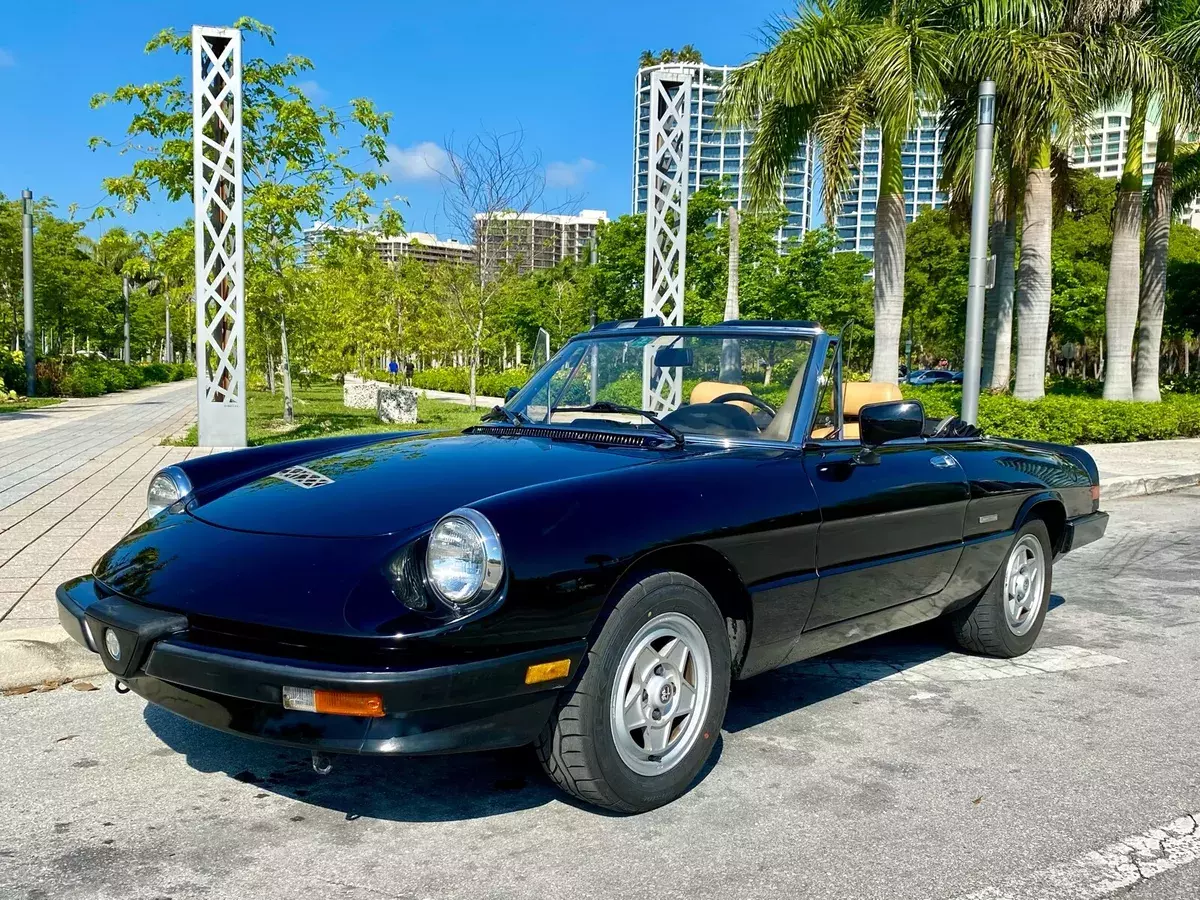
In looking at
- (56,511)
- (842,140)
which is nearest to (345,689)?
(56,511)

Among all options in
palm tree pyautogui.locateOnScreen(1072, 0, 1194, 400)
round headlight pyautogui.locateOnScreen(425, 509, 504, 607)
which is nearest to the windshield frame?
round headlight pyautogui.locateOnScreen(425, 509, 504, 607)

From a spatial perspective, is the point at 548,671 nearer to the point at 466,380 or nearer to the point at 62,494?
the point at 62,494

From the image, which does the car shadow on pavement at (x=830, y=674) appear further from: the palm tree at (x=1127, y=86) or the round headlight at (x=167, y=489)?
the palm tree at (x=1127, y=86)

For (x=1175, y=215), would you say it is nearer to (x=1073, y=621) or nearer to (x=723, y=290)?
(x=723, y=290)

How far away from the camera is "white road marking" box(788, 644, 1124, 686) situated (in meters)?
4.87

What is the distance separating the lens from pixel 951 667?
5.05 meters

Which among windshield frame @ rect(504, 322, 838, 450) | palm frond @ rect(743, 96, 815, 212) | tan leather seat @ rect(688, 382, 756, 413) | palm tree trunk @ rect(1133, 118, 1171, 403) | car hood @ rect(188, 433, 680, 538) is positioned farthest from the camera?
palm tree trunk @ rect(1133, 118, 1171, 403)

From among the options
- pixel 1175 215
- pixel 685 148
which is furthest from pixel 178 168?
pixel 1175 215

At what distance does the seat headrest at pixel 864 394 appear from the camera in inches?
191

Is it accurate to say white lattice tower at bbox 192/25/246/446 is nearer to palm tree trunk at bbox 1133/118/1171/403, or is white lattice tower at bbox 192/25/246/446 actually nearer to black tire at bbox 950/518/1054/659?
black tire at bbox 950/518/1054/659

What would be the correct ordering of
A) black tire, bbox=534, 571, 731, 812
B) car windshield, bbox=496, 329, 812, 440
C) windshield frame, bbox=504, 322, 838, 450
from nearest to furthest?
black tire, bbox=534, 571, 731, 812 < windshield frame, bbox=504, 322, 838, 450 < car windshield, bbox=496, 329, 812, 440

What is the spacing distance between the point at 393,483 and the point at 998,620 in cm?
312

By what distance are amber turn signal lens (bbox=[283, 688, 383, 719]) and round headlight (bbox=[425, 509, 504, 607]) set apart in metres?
0.33

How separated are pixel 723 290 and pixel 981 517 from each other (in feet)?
102
